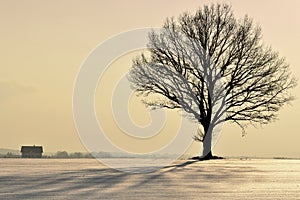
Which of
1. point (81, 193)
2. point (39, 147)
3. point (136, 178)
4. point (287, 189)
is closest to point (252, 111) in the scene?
point (39, 147)

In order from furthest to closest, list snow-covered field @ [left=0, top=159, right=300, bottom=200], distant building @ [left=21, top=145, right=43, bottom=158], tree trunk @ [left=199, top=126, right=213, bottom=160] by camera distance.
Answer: tree trunk @ [left=199, top=126, right=213, bottom=160] → distant building @ [left=21, top=145, right=43, bottom=158] → snow-covered field @ [left=0, top=159, right=300, bottom=200]

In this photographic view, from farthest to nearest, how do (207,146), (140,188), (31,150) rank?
(207,146) < (31,150) < (140,188)

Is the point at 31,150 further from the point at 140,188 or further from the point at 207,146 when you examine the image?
the point at 140,188

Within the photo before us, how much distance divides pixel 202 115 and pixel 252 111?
3091 millimetres

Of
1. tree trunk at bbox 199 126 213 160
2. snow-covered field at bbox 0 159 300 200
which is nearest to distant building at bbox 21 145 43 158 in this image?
tree trunk at bbox 199 126 213 160

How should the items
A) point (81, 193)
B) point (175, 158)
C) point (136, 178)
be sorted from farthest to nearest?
1. point (175, 158)
2. point (136, 178)
3. point (81, 193)

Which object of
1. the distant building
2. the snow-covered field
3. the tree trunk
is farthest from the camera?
the tree trunk

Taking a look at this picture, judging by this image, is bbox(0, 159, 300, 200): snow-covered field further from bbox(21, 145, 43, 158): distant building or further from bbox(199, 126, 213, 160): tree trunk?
bbox(199, 126, 213, 160): tree trunk

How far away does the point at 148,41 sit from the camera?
4244 cm

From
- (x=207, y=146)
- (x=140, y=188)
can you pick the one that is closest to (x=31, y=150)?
(x=207, y=146)

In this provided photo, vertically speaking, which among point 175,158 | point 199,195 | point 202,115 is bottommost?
point 199,195

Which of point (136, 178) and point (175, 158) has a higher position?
point (175, 158)

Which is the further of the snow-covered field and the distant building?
the distant building

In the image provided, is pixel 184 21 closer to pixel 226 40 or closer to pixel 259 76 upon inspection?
pixel 226 40
